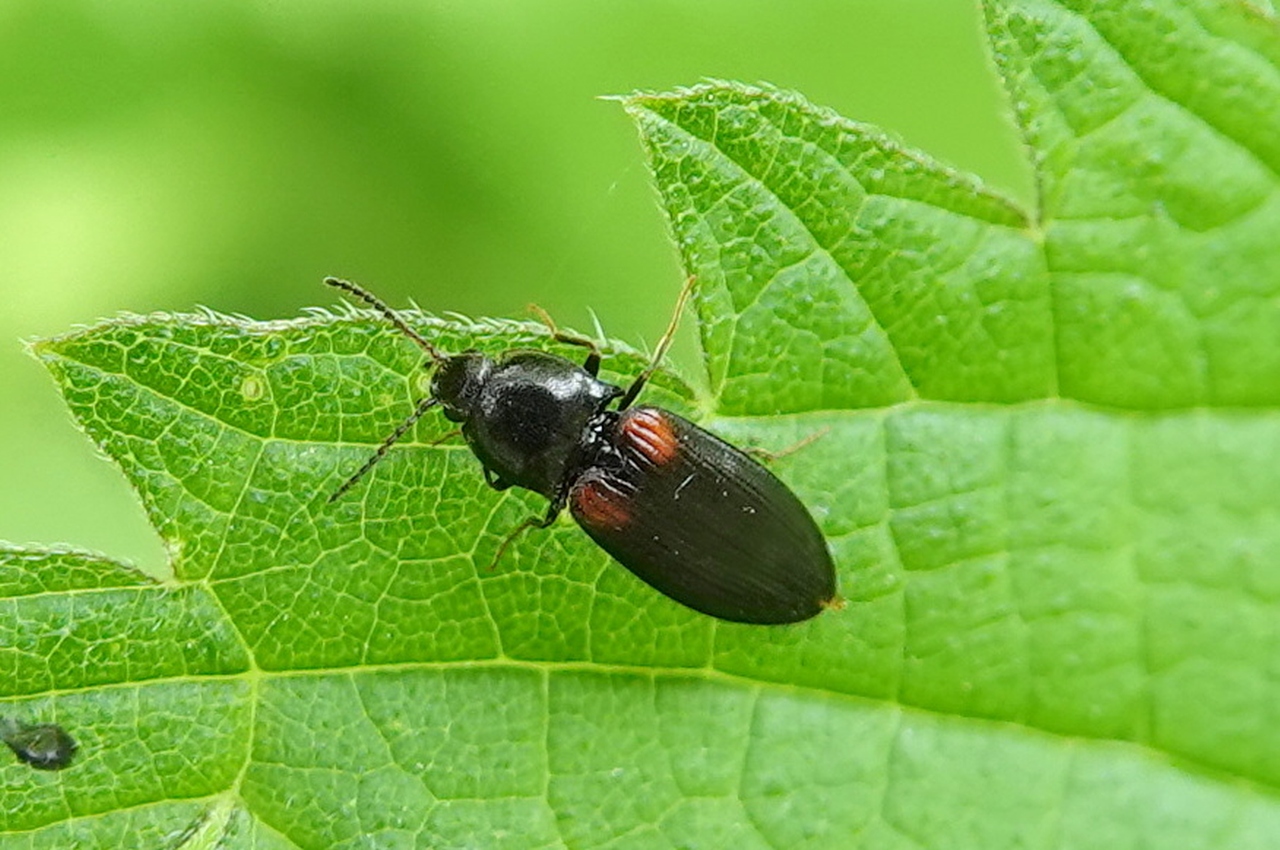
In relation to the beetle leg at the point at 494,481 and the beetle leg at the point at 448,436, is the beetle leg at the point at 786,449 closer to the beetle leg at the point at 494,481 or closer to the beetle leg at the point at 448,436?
the beetle leg at the point at 494,481

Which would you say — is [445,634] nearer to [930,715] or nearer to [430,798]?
[430,798]

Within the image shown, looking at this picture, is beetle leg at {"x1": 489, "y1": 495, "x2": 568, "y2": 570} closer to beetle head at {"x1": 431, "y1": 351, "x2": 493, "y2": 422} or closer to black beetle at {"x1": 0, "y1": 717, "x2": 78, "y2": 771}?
beetle head at {"x1": 431, "y1": 351, "x2": 493, "y2": 422}

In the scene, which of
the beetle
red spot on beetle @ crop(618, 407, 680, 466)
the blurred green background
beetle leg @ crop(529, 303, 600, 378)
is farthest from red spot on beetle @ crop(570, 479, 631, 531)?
the blurred green background

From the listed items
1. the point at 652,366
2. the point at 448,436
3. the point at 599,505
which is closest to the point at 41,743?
the point at 448,436

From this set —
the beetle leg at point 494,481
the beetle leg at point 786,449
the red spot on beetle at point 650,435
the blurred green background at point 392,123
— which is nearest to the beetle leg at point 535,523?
the beetle leg at point 494,481

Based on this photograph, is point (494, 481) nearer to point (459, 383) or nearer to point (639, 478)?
point (459, 383)

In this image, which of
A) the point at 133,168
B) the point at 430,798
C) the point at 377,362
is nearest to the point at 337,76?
the point at 133,168
